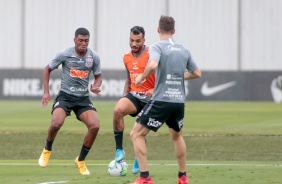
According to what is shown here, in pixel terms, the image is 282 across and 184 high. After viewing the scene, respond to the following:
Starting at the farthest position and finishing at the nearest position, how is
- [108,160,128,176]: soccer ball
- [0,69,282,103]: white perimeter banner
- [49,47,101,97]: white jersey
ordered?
[0,69,282,103]: white perimeter banner < [49,47,101,97]: white jersey < [108,160,128,176]: soccer ball

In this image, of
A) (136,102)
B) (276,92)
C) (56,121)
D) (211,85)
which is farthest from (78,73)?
(276,92)

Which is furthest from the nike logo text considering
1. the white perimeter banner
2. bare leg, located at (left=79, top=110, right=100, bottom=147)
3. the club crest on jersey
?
bare leg, located at (left=79, top=110, right=100, bottom=147)

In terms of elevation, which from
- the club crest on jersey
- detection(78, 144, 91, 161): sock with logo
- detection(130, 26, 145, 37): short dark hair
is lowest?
detection(78, 144, 91, 161): sock with logo

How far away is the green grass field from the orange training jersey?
1339 mm

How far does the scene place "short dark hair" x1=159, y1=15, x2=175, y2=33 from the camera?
12.9m

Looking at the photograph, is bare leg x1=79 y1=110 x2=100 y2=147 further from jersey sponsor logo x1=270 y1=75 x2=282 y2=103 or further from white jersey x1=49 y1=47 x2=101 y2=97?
jersey sponsor logo x1=270 y1=75 x2=282 y2=103

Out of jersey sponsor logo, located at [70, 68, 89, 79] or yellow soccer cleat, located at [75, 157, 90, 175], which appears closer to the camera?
yellow soccer cleat, located at [75, 157, 90, 175]

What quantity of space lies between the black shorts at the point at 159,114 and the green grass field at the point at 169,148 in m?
1.00

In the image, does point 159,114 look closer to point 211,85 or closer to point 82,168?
point 82,168

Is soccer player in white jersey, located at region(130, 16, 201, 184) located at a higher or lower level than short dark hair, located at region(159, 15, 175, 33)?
lower

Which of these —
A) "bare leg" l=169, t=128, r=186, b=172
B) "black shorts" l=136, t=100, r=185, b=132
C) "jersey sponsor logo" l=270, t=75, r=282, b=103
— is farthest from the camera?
"jersey sponsor logo" l=270, t=75, r=282, b=103

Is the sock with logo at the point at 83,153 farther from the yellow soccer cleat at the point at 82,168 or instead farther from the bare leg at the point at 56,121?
the bare leg at the point at 56,121

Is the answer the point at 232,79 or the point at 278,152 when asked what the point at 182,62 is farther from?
the point at 232,79

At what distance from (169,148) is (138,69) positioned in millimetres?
6285
